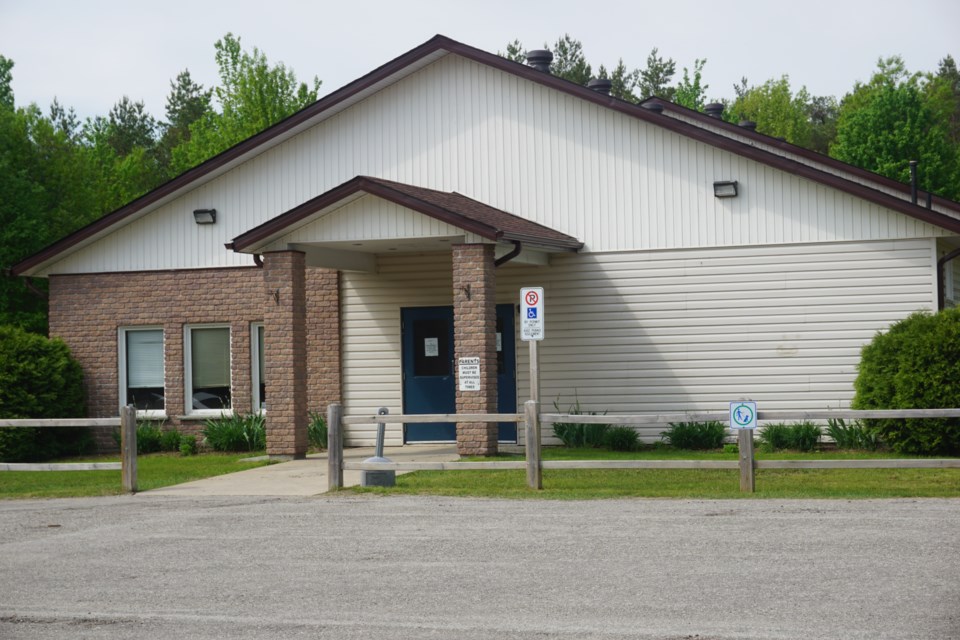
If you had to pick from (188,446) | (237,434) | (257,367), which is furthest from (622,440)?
(188,446)

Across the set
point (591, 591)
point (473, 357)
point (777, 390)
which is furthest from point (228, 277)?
point (591, 591)

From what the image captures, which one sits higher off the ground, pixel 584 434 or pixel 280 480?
pixel 584 434

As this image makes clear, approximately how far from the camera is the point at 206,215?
22.9 m

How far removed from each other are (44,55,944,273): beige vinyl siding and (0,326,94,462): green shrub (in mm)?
1923

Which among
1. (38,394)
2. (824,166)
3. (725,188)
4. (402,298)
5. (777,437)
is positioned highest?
(824,166)

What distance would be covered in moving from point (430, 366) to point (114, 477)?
19.8ft

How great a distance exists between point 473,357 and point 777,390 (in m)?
5.13

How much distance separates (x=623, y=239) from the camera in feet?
68.2

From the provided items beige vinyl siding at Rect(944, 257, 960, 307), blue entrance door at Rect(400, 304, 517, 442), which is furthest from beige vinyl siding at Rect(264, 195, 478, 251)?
beige vinyl siding at Rect(944, 257, 960, 307)

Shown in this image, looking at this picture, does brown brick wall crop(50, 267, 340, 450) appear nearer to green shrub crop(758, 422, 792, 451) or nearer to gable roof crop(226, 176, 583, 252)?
gable roof crop(226, 176, 583, 252)

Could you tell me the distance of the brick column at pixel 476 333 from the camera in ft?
60.7

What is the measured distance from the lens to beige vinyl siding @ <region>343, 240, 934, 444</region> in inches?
776

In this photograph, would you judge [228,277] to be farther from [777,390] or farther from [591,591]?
[591,591]

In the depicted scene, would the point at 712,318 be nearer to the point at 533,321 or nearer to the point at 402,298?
the point at 402,298
